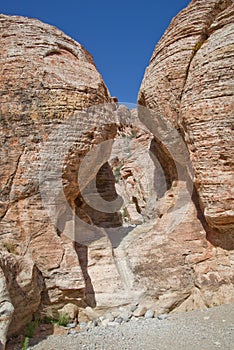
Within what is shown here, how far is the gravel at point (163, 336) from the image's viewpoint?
17.5 ft

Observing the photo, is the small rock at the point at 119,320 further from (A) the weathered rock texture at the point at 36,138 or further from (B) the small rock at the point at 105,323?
(A) the weathered rock texture at the point at 36,138

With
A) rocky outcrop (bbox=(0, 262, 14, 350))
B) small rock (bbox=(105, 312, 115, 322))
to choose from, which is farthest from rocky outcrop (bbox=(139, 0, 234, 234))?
rocky outcrop (bbox=(0, 262, 14, 350))

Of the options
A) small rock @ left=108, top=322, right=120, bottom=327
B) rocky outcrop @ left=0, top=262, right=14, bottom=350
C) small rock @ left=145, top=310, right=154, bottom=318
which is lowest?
small rock @ left=145, top=310, right=154, bottom=318

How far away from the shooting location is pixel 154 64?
971 cm

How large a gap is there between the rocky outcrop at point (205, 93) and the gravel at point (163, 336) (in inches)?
92.9

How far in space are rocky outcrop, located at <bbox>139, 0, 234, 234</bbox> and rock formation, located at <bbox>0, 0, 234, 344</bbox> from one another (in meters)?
0.03

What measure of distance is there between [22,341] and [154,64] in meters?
8.01

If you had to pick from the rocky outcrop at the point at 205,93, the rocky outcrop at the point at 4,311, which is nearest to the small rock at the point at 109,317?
the rocky outcrop at the point at 4,311

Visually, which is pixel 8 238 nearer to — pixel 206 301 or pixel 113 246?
pixel 113 246

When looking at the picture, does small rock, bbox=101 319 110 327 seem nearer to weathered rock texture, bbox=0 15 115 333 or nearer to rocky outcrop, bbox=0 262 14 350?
weathered rock texture, bbox=0 15 115 333

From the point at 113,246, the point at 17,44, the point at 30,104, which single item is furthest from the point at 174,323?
the point at 17,44

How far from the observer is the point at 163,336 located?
227 inches

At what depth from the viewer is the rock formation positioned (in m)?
7.62

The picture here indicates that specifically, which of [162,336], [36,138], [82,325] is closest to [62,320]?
[82,325]
